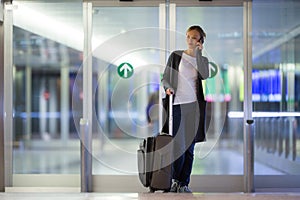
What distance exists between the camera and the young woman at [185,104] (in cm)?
526

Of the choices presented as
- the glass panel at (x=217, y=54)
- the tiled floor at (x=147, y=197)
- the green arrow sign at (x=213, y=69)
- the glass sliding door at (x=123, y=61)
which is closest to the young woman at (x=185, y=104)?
the tiled floor at (x=147, y=197)

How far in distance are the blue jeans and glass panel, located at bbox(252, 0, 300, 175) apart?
1557mm

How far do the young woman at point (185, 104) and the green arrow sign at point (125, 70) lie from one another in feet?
3.79

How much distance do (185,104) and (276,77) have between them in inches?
94.0

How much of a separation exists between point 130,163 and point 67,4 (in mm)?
1954

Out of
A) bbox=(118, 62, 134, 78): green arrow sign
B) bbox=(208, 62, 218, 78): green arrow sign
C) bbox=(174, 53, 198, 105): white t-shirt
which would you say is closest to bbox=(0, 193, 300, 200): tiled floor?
bbox=(174, 53, 198, 105): white t-shirt

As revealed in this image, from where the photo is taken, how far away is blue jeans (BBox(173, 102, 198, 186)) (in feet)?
17.3

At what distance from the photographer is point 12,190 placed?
21.3ft

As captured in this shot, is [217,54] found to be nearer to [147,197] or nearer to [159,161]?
[159,161]

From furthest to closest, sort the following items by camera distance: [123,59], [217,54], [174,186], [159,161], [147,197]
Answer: [217,54] → [123,59] → [174,186] → [159,161] → [147,197]

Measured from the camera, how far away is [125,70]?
21.2ft

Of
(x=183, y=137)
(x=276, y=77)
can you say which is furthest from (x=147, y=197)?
(x=276, y=77)

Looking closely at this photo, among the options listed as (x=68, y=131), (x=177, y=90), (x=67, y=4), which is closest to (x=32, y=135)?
(x=68, y=131)

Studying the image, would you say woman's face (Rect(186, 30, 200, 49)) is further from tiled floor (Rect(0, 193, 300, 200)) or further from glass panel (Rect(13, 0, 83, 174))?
glass panel (Rect(13, 0, 83, 174))
